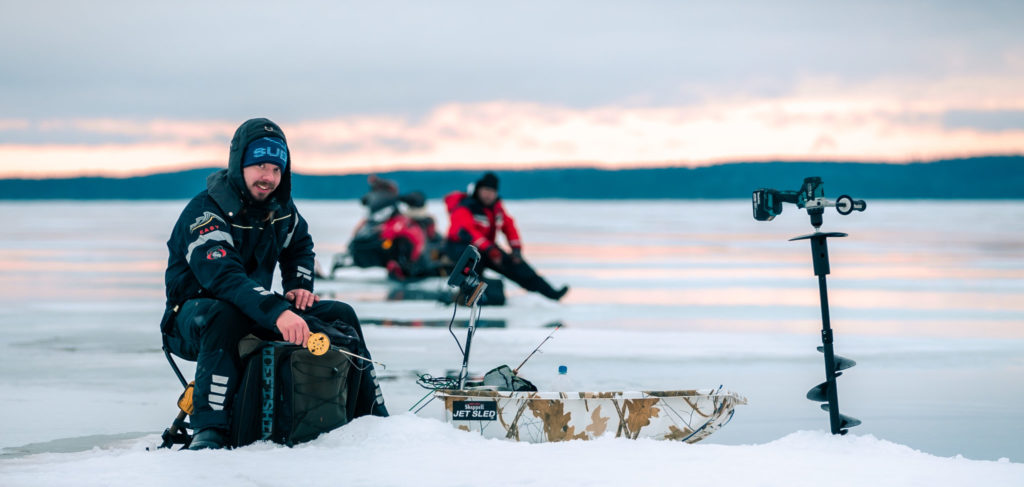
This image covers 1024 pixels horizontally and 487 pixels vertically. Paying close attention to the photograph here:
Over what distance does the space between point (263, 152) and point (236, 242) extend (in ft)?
1.26

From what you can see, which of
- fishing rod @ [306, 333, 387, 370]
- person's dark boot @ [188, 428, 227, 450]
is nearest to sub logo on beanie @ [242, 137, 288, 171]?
fishing rod @ [306, 333, 387, 370]

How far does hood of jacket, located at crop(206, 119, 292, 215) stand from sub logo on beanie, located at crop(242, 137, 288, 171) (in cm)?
2

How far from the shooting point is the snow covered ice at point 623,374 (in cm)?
396

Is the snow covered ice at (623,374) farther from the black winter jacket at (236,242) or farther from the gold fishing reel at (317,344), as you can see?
the black winter jacket at (236,242)

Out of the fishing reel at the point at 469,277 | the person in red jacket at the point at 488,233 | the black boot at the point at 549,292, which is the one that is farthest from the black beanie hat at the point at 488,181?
the fishing reel at the point at 469,277

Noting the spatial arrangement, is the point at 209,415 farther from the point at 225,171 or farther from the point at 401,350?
the point at 401,350

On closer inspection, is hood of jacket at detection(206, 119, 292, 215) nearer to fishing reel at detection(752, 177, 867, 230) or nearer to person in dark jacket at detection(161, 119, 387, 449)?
person in dark jacket at detection(161, 119, 387, 449)

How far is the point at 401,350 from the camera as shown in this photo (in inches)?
A: 303

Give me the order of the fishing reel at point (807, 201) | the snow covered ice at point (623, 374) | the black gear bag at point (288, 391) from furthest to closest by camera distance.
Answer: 1. the fishing reel at point (807, 201)
2. the black gear bag at point (288, 391)
3. the snow covered ice at point (623, 374)

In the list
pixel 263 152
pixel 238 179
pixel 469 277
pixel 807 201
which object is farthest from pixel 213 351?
pixel 807 201

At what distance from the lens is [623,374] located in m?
6.62

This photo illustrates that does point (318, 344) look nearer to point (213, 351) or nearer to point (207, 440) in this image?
point (213, 351)

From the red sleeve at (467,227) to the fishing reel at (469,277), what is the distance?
20.4 feet

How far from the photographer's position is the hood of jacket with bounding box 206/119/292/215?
427cm
